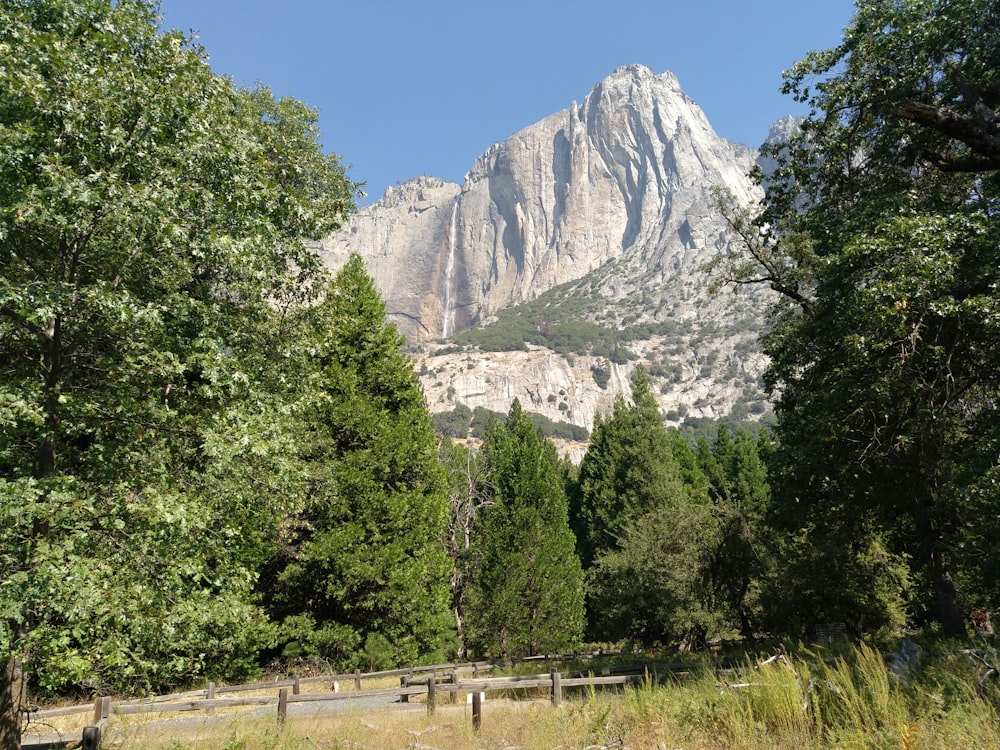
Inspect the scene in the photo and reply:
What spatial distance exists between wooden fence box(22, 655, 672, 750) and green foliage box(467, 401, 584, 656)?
551 centimetres

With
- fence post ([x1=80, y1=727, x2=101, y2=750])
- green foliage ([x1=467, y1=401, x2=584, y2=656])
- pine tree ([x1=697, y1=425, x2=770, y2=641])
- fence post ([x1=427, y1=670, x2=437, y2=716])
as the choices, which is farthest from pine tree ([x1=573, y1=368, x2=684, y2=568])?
fence post ([x1=80, y1=727, x2=101, y2=750])

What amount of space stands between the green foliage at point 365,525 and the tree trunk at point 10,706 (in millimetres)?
8910

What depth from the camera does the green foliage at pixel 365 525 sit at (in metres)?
17.4

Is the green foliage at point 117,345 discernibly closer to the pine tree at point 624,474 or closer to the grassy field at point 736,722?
the grassy field at point 736,722

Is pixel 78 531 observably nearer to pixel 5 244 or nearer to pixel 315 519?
pixel 5 244

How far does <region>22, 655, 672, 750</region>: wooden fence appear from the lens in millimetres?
9578

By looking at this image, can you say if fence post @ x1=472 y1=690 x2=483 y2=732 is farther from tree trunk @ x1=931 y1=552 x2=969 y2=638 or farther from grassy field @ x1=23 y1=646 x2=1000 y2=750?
tree trunk @ x1=931 y1=552 x2=969 y2=638

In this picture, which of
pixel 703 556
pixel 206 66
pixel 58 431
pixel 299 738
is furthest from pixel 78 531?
pixel 703 556

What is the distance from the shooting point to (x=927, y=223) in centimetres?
905

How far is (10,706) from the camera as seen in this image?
7.24 m

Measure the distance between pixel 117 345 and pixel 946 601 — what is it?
17.7 meters

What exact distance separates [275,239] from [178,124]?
85.8 inches

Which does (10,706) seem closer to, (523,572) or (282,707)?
(282,707)

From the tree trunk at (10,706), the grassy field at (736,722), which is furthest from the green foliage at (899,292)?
the tree trunk at (10,706)
